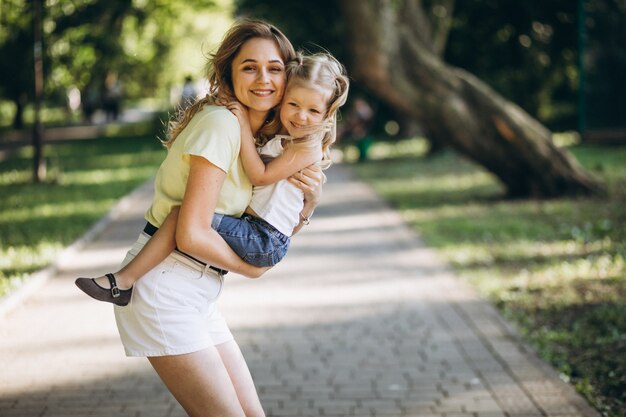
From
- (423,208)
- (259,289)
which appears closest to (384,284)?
(259,289)

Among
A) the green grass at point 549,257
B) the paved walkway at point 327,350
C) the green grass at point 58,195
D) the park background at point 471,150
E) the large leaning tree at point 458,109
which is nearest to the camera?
the paved walkway at point 327,350

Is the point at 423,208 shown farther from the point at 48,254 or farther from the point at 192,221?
the point at 192,221

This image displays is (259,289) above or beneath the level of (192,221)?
beneath

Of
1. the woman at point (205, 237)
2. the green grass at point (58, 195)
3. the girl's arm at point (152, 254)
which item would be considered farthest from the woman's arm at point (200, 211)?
the green grass at point (58, 195)

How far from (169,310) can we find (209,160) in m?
0.60

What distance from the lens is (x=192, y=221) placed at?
3.11m

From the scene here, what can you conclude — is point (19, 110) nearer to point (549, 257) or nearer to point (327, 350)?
point (549, 257)

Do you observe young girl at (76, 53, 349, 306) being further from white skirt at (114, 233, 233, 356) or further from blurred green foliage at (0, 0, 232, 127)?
blurred green foliage at (0, 0, 232, 127)

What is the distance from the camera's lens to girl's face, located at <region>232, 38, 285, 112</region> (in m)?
3.34

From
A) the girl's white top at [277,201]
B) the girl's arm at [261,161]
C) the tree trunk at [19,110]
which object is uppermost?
the girl's arm at [261,161]

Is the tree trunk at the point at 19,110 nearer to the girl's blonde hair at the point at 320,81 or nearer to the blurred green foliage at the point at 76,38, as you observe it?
the blurred green foliage at the point at 76,38

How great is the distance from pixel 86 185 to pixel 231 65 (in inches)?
578

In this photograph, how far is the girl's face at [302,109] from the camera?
3340mm

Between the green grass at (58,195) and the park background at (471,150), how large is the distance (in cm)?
6
